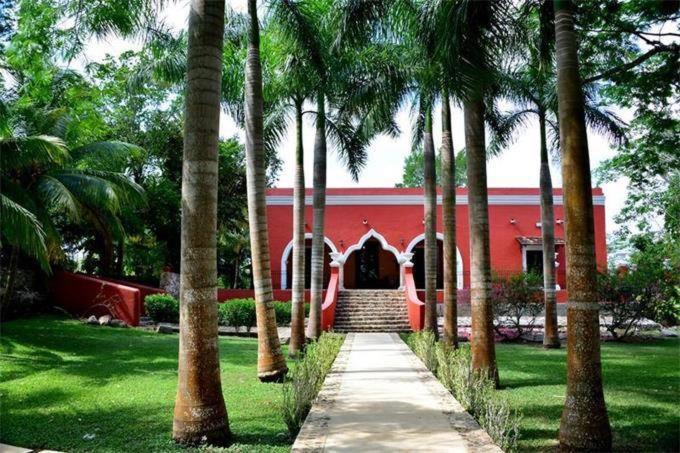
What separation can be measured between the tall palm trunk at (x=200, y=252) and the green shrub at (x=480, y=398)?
8.52ft

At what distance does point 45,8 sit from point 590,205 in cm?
816

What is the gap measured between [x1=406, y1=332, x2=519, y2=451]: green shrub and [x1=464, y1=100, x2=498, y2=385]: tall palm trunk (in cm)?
34

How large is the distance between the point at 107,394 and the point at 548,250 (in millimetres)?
11560

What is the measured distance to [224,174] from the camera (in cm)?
2653

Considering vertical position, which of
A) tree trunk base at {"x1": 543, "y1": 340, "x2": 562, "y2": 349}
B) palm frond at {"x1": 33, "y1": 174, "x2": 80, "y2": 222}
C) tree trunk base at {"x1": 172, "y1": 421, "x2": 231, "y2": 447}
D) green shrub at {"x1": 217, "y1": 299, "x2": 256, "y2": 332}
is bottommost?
tree trunk base at {"x1": 543, "y1": 340, "x2": 562, "y2": 349}

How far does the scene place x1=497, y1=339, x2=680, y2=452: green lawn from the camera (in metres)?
5.89

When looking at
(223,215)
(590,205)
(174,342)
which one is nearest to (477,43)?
(590,205)

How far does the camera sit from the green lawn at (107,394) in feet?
19.2

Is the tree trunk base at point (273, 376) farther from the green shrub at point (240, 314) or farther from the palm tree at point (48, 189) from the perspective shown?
the green shrub at point (240, 314)

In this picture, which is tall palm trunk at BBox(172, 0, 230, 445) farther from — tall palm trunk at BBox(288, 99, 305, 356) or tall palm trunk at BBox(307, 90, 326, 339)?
tall palm trunk at BBox(307, 90, 326, 339)

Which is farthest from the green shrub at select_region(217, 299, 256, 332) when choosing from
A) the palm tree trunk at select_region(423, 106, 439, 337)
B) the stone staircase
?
the palm tree trunk at select_region(423, 106, 439, 337)

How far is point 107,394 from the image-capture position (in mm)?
8031

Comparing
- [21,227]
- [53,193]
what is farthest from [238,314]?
[21,227]

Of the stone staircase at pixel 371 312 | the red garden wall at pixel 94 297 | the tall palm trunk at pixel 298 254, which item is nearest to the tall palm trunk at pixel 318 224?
the tall palm trunk at pixel 298 254
